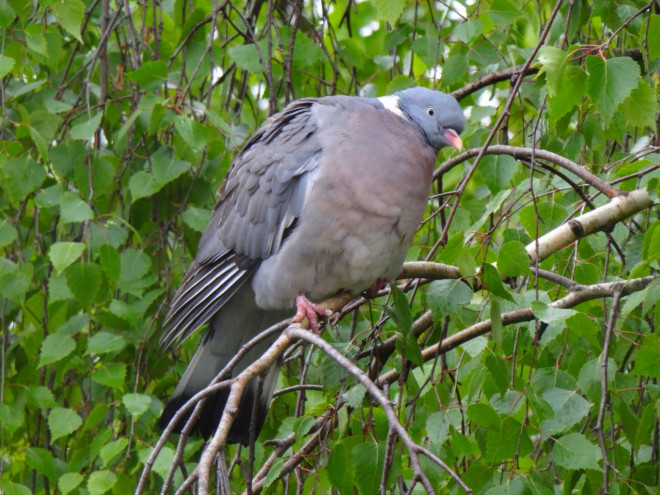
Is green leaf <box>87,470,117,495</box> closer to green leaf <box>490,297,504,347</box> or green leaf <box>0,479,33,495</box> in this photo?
green leaf <box>0,479,33,495</box>

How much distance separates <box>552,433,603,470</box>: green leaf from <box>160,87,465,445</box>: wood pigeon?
2.55 ft

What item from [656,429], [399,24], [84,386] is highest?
[399,24]

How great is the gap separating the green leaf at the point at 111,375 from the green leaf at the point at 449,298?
1277 mm

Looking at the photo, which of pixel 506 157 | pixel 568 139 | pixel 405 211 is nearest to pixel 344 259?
pixel 405 211

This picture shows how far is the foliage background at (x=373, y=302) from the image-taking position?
193 cm

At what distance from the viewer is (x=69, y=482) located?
2.74 metres

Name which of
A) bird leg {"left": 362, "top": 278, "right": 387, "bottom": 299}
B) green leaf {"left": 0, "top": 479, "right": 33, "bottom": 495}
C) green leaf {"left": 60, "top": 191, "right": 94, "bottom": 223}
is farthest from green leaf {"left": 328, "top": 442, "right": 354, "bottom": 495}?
green leaf {"left": 0, "top": 479, "right": 33, "bottom": 495}

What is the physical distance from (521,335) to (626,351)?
0.37m

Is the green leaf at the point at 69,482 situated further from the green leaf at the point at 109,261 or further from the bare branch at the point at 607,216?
the bare branch at the point at 607,216

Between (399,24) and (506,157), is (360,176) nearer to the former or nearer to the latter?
(506,157)

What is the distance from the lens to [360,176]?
2.58 metres

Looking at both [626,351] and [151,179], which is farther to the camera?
[151,179]

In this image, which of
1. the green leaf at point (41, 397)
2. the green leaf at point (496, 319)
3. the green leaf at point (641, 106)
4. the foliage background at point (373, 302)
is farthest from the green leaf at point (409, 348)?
the green leaf at point (41, 397)

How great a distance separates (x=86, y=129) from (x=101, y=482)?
1120 millimetres
